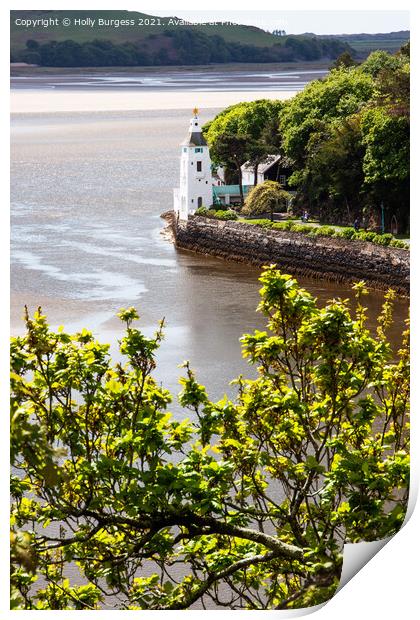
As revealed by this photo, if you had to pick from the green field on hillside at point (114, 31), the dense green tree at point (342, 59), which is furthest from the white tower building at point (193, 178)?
the green field on hillside at point (114, 31)

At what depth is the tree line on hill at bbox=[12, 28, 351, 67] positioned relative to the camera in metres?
7.00

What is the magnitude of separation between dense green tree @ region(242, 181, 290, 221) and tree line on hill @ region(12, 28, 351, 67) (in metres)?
10.5

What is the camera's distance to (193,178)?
20016 millimetres

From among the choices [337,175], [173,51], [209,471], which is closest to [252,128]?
[337,175]

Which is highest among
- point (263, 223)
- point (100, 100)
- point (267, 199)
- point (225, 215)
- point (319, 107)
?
point (319, 107)

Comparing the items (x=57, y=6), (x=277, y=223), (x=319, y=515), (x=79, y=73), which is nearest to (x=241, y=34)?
(x=79, y=73)

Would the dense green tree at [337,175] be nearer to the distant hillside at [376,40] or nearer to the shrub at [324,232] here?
the shrub at [324,232]

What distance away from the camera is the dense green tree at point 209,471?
5586 millimetres

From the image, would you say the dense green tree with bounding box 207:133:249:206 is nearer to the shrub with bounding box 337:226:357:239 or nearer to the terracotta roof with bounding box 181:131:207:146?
the terracotta roof with bounding box 181:131:207:146

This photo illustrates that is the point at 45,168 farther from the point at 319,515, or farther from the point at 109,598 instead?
the point at 319,515

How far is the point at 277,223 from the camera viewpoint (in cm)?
1880

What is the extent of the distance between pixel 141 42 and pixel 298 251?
10.5 m

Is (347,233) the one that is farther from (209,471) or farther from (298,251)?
(209,471)
